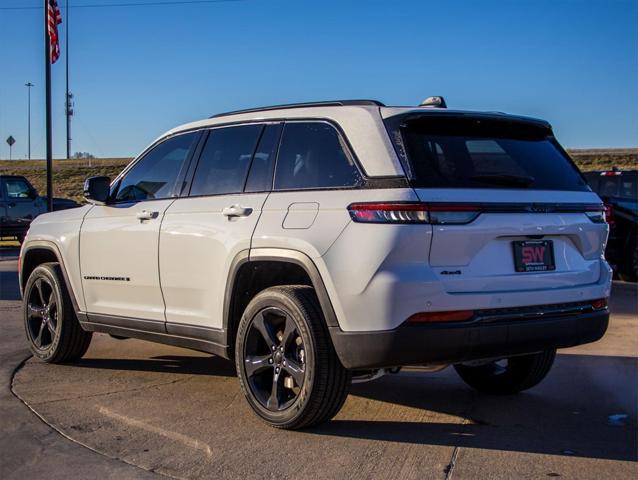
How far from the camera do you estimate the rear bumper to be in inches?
169

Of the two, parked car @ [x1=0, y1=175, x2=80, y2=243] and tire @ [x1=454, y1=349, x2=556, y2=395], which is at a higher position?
tire @ [x1=454, y1=349, x2=556, y2=395]

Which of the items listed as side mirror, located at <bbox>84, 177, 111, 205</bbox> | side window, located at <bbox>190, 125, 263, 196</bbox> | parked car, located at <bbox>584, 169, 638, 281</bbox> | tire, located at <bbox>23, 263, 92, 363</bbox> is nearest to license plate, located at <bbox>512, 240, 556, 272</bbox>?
side window, located at <bbox>190, 125, 263, 196</bbox>

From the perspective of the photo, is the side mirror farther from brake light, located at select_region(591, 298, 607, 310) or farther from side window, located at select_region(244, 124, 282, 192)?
brake light, located at select_region(591, 298, 607, 310)

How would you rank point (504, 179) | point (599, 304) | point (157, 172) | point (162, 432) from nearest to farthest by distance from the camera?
point (504, 179), point (162, 432), point (599, 304), point (157, 172)

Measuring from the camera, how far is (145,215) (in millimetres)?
5898

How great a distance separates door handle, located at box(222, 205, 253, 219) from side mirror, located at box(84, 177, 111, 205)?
5.02ft

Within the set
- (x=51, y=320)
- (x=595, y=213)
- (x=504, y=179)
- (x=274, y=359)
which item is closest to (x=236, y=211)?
(x=274, y=359)

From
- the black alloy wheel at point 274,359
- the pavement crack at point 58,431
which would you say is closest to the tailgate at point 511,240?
the black alloy wheel at point 274,359

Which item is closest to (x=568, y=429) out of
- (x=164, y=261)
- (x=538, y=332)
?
(x=538, y=332)

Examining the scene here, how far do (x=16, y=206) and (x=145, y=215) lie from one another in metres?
18.5

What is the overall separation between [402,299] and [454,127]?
3.70 ft

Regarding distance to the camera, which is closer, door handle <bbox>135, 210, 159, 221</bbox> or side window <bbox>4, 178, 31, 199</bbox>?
door handle <bbox>135, 210, 159, 221</bbox>

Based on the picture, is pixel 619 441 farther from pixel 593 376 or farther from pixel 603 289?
pixel 593 376

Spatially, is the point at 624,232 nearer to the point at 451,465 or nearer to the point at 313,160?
the point at 313,160
